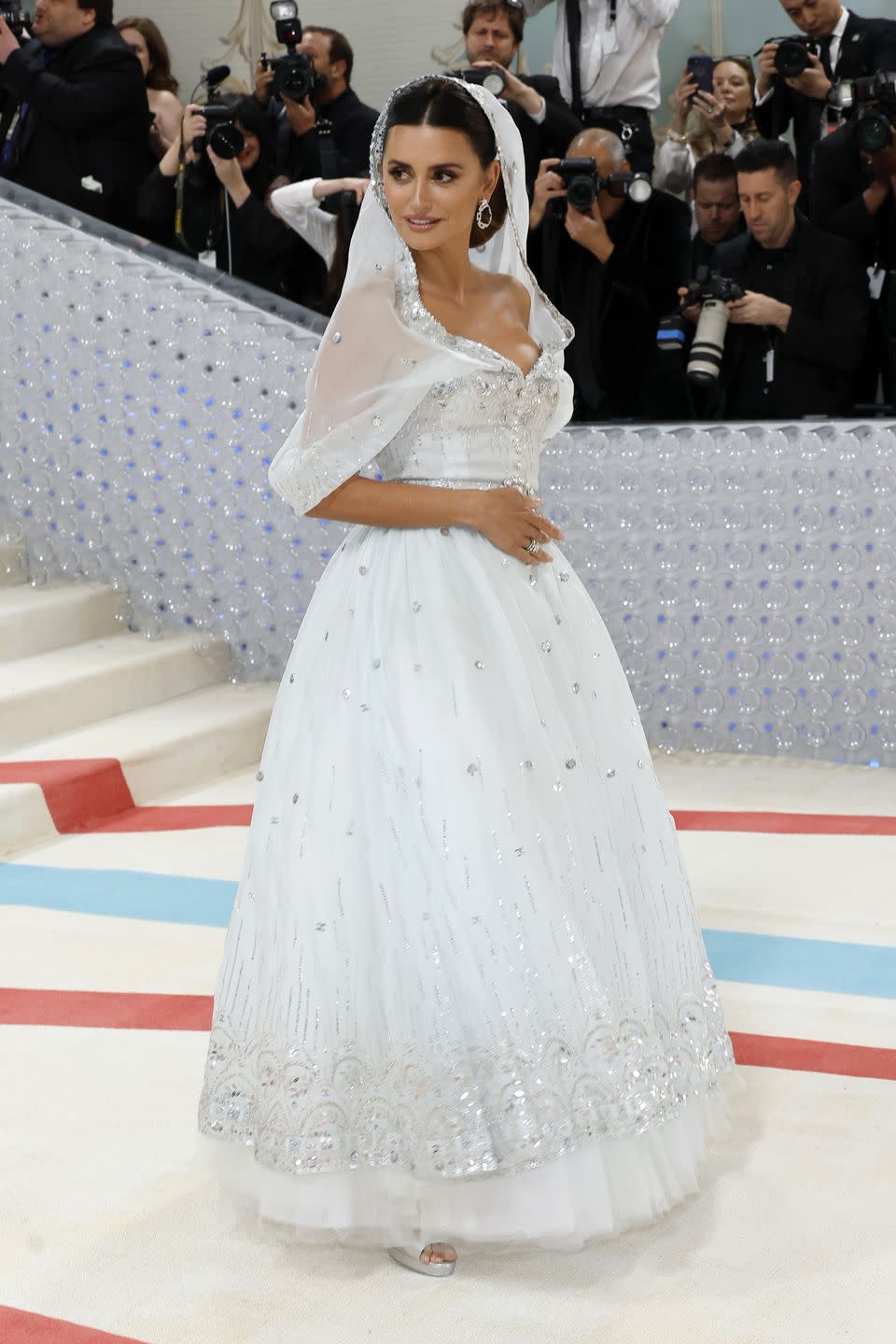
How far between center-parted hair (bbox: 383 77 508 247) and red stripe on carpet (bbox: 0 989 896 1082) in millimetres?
1455

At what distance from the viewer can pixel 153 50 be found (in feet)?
19.8

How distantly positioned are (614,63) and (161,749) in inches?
103

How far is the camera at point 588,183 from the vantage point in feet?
15.5

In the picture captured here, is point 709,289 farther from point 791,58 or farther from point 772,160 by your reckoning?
point 791,58

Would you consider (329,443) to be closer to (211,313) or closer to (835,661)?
(835,661)

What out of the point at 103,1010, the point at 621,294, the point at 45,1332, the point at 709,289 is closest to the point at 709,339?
the point at 709,289

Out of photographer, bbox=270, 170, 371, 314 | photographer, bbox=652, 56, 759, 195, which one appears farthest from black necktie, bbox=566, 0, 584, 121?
photographer, bbox=270, 170, 371, 314

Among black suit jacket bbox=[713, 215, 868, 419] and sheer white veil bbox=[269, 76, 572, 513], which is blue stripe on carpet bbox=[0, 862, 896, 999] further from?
black suit jacket bbox=[713, 215, 868, 419]

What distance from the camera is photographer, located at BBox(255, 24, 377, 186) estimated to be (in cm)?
534

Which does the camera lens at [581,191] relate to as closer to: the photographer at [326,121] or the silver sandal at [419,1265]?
the photographer at [326,121]

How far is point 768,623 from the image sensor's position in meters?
4.57

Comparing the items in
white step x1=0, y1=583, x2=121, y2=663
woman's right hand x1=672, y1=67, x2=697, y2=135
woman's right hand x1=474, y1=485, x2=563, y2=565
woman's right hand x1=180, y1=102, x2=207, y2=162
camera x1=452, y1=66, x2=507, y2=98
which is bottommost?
white step x1=0, y1=583, x2=121, y2=663

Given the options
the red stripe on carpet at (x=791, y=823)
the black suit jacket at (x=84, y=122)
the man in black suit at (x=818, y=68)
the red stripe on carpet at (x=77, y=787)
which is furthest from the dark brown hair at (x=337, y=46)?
the red stripe on carpet at (x=791, y=823)

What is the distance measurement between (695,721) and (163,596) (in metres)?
1.67
